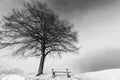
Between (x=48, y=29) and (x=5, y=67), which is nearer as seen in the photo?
(x=48, y=29)

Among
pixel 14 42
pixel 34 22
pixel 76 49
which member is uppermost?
pixel 34 22

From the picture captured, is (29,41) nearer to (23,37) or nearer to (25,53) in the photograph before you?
(23,37)

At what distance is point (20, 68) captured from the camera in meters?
23.5

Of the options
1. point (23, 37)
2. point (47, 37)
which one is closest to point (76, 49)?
point (47, 37)

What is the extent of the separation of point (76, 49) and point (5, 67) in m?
19.2

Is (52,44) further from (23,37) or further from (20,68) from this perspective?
(20,68)

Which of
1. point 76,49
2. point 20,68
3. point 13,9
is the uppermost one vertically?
point 13,9

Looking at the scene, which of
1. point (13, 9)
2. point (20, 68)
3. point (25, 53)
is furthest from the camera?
point (20, 68)

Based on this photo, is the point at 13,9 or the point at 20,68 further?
the point at 20,68

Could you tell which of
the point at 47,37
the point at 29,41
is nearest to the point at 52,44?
the point at 47,37

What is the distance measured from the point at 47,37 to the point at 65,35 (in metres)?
2.98

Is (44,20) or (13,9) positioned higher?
(13,9)

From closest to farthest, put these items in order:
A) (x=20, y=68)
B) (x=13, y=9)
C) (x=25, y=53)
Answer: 1. (x=13, y=9)
2. (x=25, y=53)
3. (x=20, y=68)

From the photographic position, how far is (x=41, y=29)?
14.6 metres
